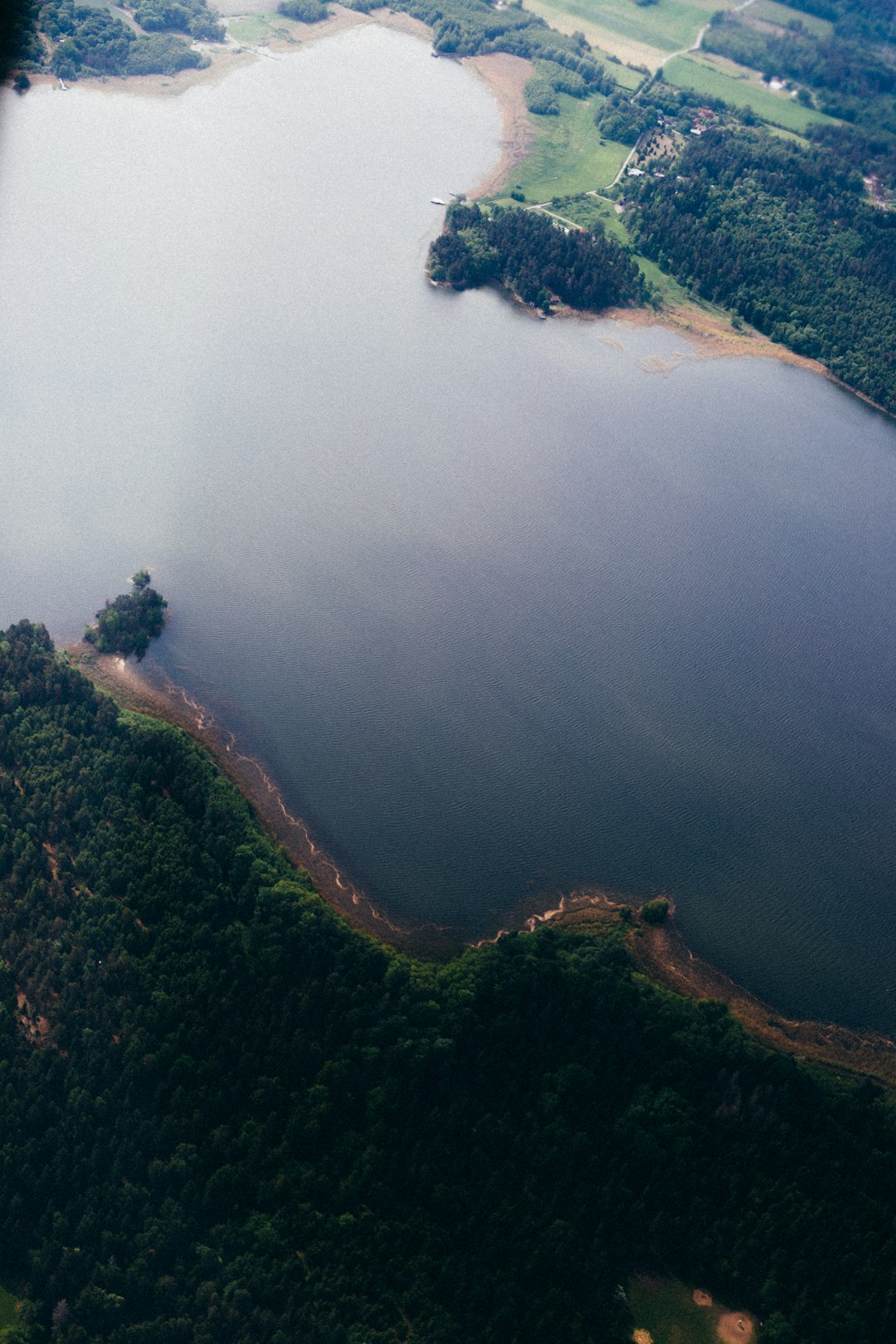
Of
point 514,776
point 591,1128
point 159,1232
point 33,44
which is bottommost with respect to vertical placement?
point 159,1232

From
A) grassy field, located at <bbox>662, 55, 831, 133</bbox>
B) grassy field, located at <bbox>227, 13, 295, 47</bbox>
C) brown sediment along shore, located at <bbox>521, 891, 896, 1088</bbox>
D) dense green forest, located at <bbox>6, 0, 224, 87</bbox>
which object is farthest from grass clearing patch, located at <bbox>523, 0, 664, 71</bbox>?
brown sediment along shore, located at <bbox>521, 891, 896, 1088</bbox>

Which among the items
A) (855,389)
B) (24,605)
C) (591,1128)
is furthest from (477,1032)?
(855,389)

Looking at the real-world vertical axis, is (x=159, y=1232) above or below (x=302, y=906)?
below

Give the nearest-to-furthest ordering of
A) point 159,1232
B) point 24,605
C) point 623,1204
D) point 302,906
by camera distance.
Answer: point 159,1232 → point 623,1204 → point 302,906 → point 24,605

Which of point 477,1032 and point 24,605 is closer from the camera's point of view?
point 477,1032

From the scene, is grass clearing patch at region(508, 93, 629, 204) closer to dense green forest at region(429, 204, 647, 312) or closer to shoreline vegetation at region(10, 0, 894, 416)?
shoreline vegetation at region(10, 0, 894, 416)

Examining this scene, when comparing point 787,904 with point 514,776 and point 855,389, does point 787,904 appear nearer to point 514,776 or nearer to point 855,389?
point 514,776
